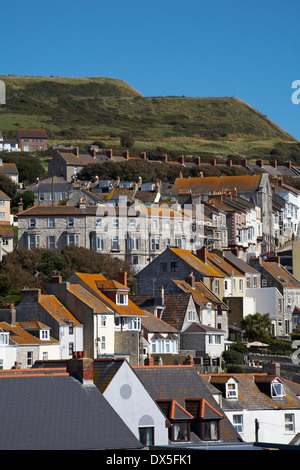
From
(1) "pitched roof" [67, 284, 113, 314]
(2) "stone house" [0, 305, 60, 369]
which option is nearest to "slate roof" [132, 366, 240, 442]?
(2) "stone house" [0, 305, 60, 369]

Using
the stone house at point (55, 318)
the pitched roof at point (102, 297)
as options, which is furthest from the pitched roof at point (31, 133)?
the stone house at point (55, 318)

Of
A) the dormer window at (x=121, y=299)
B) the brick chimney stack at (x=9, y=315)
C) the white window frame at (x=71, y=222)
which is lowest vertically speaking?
the brick chimney stack at (x=9, y=315)

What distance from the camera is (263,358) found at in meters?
65.1

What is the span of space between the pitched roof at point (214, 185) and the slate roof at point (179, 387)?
79516mm

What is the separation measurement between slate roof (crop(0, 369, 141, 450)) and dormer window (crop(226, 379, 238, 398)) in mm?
13500

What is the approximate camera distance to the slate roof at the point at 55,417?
24328 mm

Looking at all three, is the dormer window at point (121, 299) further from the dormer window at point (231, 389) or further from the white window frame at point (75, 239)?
the white window frame at point (75, 239)

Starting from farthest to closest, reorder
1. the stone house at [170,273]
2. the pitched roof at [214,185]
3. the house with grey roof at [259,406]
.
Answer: the pitched roof at [214,185] < the stone house at [170,273] < the house with grey roof at [259,406]

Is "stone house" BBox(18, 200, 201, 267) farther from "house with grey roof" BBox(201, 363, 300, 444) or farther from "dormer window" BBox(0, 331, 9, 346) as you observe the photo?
"house with grey roof" BBox(201, 363, 300, 444)

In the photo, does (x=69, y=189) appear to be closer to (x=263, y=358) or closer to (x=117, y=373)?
(x=263, y=358)

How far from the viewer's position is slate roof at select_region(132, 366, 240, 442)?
1291 inches
